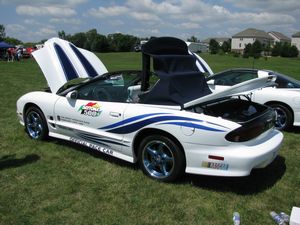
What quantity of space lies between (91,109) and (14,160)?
4.84 ft

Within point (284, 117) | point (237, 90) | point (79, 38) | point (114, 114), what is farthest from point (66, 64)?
point (79, 38)

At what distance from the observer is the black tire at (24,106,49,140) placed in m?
6.02

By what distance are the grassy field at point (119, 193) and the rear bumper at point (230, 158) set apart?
0.37 metres

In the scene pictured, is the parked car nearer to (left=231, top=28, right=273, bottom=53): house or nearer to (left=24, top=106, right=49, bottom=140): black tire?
(left=24, top=106, right=49, bottom=140): black tire

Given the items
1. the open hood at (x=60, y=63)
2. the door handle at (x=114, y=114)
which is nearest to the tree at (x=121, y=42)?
the open hood at (x=60, y=63)

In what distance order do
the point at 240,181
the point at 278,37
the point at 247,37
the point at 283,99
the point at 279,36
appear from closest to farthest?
the point at 240,181 → the point at 283,99 → the point at 247,37 → the point at 278,37 → the point at 279,36

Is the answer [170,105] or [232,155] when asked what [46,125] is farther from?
[232,155]

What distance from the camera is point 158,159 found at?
14.9 feet

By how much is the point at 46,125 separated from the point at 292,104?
4.83 m

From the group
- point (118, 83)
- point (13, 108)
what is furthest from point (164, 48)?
point (13, 108)

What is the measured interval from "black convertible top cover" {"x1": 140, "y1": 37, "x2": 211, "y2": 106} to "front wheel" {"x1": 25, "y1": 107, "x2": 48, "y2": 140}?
7.02ft

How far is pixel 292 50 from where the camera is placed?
7569 centimetres

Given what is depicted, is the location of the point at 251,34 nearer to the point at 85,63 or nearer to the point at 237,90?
the point at 85,63

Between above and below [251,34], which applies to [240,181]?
below
